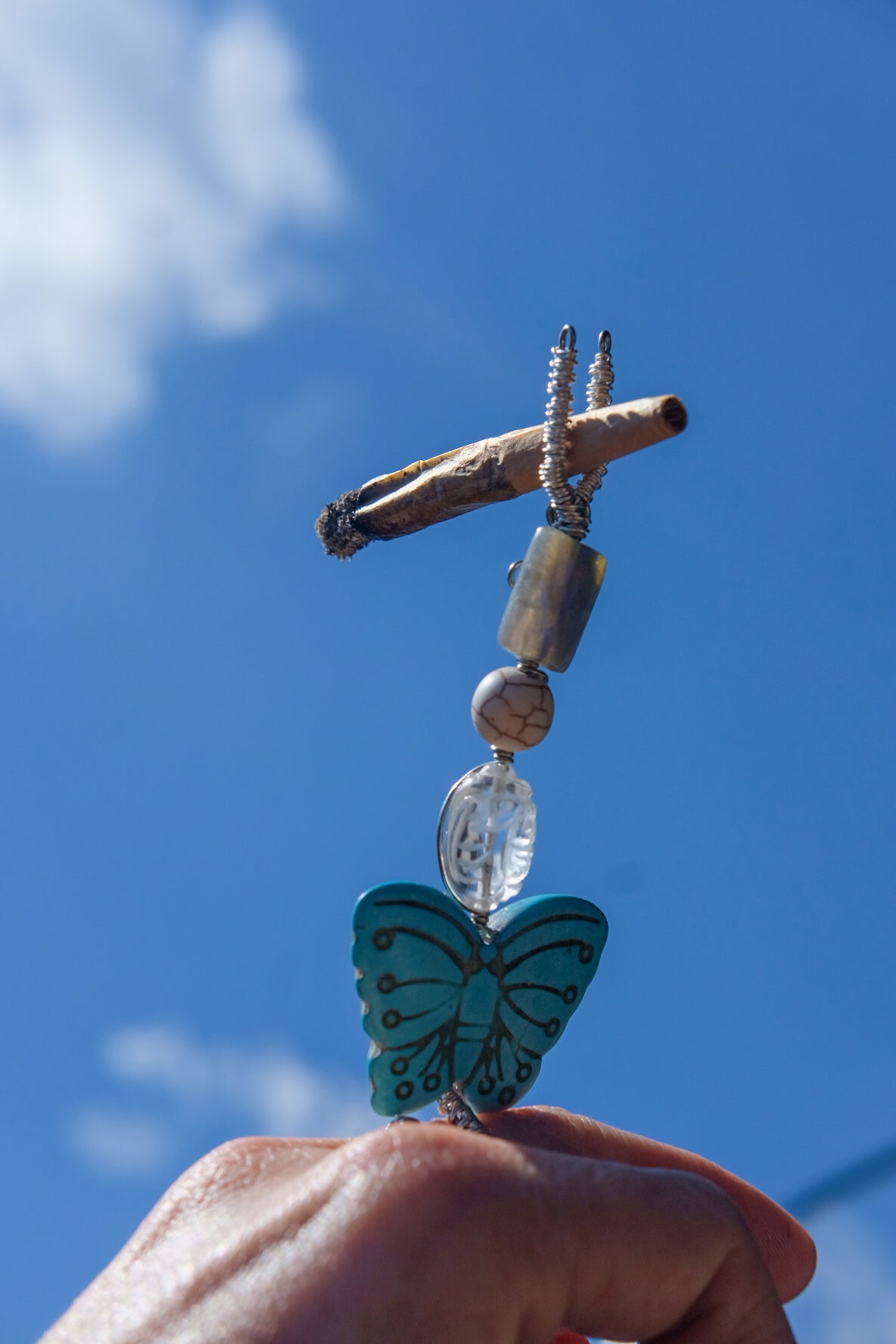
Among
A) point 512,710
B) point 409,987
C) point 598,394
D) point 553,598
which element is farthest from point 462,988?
point 598,394

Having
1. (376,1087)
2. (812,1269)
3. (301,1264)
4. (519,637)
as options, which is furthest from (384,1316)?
(519,637)

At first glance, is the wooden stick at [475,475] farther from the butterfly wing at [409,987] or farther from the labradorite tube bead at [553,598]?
the butterfly wing at [409,987]

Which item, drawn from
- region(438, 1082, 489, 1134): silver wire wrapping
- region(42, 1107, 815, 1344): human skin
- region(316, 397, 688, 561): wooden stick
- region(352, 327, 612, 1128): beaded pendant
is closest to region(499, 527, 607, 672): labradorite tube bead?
region(352, 327, 612, 1128): beaded pendant

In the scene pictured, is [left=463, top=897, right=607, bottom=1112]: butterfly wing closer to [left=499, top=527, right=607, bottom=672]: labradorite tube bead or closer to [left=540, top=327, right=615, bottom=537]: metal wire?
[left=499, top=527, right=607, bottom=672]: labradorite tube bead

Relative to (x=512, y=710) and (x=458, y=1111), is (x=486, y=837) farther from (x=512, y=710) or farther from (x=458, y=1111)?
(x=458, y=1111)

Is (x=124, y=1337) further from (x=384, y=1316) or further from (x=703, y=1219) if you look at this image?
(x=703, y=1219)

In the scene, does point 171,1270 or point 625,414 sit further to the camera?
point 625,414

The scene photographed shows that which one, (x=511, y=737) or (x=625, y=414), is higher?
(x=625, y=414)

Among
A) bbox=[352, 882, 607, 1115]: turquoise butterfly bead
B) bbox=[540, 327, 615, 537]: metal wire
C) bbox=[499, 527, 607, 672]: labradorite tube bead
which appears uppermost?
bbox=[540, 327, 615, 537]: metal wire
